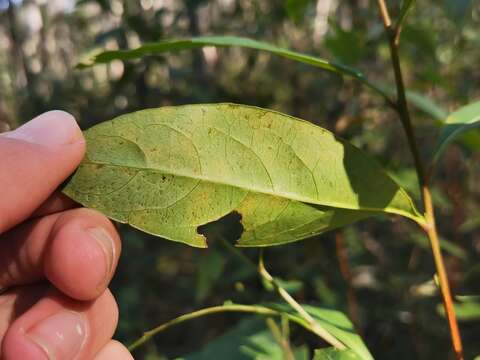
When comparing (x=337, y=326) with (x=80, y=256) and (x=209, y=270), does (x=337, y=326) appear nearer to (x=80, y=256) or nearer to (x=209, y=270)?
(x=80, y=256)

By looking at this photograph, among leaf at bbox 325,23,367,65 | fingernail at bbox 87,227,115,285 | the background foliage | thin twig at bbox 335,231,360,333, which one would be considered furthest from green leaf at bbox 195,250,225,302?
fingernail at bbox 87,227,115,285

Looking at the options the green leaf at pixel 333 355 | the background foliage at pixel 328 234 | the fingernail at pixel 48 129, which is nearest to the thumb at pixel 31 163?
the fingernail at pixel 48 129

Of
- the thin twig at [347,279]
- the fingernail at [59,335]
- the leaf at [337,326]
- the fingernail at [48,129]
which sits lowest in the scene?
the thin twig at [347,279]

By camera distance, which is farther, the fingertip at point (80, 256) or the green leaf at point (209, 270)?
the green leaf at point (209, 270)

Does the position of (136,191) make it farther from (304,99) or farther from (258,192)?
(304,99)

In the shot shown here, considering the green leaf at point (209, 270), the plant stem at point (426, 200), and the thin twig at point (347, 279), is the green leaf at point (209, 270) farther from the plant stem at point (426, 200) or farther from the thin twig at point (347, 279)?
the plant stem at point (426, 200)

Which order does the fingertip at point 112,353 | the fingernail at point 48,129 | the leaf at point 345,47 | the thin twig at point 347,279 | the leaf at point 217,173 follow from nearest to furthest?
the leaf at point 217,173
the fingernail at point 48,129
the fingertip at point 112,353
the leaf at point 345,47
the thin twig at point 347,279

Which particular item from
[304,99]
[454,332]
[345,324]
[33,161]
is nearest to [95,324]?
[33,161]

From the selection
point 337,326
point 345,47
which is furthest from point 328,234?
point 337,326
